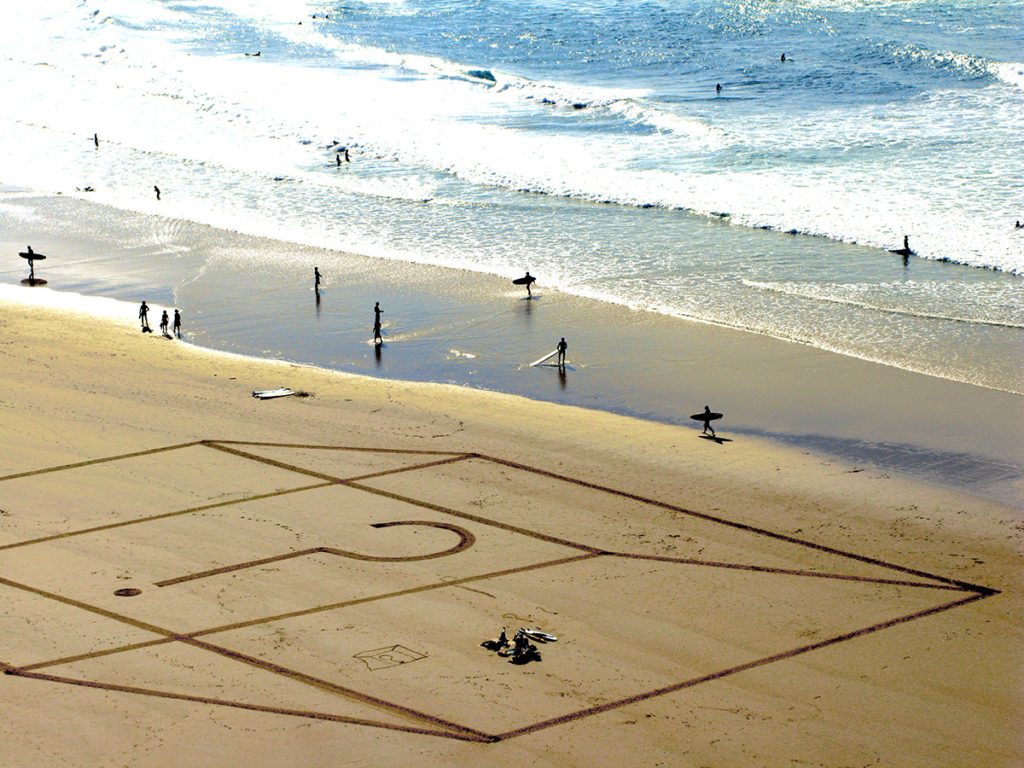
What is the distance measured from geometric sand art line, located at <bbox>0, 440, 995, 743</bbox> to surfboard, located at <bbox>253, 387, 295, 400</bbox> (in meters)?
3.48

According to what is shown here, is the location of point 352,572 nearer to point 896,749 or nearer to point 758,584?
point 758,584

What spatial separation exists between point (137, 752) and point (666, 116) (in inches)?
2004

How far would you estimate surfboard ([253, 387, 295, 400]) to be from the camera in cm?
2639

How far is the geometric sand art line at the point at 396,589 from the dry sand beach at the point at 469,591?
2.0 inches

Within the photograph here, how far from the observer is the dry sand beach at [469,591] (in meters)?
14.2

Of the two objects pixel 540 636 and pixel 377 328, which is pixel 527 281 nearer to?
pixel 377 328

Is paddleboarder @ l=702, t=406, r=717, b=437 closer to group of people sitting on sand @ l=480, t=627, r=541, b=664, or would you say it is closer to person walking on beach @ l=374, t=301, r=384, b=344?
group of people sitting on sand @ l=480, t=627, r=541, b=664

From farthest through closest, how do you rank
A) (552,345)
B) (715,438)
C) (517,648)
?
1. (552,345)
2. (715,438)
3. (517,648)

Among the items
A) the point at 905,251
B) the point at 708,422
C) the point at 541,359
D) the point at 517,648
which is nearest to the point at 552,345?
the point at 541,359

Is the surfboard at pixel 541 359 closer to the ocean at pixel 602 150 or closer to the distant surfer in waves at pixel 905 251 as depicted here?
the ocean at pixel 602 150

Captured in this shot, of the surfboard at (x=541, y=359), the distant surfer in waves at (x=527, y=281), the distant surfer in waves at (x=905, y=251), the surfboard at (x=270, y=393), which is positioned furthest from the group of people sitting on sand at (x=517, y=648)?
the distant surfer in waves at (x=905, y=251)

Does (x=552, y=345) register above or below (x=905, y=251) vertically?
below

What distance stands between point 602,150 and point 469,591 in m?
39.0

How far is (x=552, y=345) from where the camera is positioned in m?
29.9
